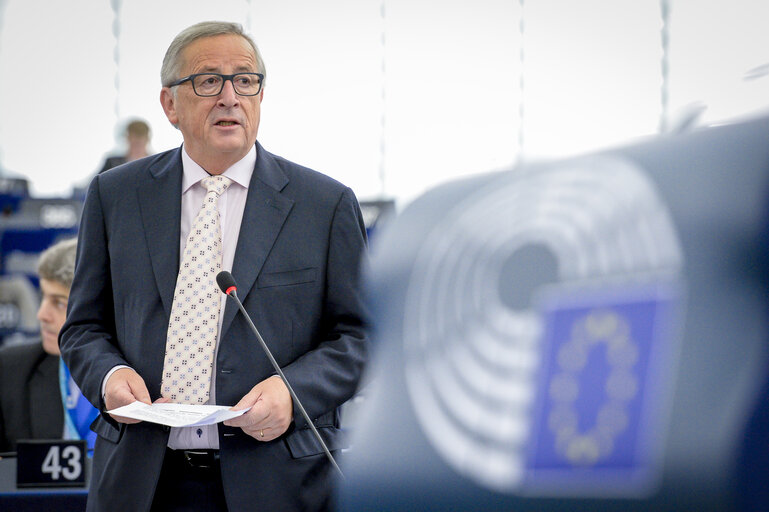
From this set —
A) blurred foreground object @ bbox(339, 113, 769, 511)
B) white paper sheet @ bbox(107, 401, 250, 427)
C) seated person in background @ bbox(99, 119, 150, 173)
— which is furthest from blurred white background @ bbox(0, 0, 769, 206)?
blurred foreground object @ bbox(339, 113, 769, 511)

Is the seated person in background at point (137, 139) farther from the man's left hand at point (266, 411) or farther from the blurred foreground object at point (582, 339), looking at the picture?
the blurred foreground object at point (582, 339)

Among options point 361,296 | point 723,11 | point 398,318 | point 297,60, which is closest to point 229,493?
point 361,296

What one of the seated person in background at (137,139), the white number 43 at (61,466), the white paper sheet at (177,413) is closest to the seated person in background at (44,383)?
the white number 43 at (61,466)

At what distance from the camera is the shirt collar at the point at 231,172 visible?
1681 millimetres

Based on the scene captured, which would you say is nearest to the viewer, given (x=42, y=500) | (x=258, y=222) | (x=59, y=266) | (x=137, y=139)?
(x=258, y=222)

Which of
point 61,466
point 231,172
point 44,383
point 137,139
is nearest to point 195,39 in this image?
point 231,172

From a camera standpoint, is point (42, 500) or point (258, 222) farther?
point (42, 500)

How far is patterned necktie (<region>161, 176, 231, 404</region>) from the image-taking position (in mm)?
1527

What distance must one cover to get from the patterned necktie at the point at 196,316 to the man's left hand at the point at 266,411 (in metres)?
0.10

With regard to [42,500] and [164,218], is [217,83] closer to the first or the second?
[164,218]

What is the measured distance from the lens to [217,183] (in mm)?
1662

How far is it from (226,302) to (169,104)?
0.42 metres

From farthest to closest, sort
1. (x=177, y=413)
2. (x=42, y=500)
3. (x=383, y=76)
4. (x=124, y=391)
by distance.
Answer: (x=383, y=76)
(x=42, y=500)
(x=124, y=391)
(x=177, y=413)

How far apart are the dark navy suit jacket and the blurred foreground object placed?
3.20 ft
